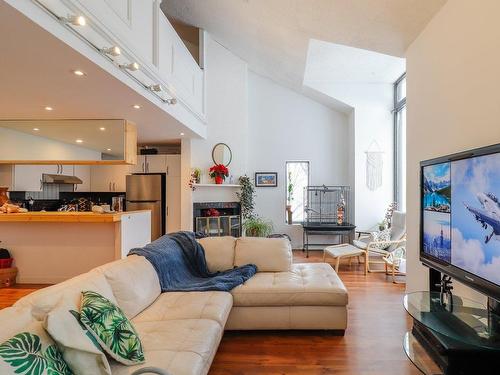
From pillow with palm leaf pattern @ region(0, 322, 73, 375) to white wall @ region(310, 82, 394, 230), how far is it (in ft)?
18.4

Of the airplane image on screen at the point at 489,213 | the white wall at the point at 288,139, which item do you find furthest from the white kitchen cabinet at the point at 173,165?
the airplane image on screen at the point at 489,213

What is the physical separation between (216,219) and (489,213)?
4.92 meters

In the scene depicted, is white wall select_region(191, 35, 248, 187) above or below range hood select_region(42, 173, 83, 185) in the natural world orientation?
above

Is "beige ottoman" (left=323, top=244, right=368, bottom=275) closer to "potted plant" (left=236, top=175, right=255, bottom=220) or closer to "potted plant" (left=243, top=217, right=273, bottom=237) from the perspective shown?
"potted plant" (left=243, top=217, right=273, bottom=237)

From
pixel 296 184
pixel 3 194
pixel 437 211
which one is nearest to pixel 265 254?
pixel 437 211

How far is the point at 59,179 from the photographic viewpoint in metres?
5.96

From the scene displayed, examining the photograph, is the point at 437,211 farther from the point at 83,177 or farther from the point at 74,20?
the point at 83,177

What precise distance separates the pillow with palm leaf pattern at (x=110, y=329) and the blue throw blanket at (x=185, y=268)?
1.02m

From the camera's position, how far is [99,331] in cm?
152

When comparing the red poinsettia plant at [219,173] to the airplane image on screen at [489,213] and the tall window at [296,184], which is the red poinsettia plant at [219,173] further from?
the airplane image on screen at [489,213]

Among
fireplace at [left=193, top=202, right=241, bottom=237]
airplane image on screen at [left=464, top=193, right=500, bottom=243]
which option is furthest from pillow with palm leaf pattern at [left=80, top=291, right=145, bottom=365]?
fireplace at [left=193, top=202, right=241, bottom=237]

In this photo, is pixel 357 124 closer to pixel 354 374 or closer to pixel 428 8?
pixel 428 8

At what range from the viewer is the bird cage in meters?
6.59

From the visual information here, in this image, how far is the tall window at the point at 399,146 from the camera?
228 inches
